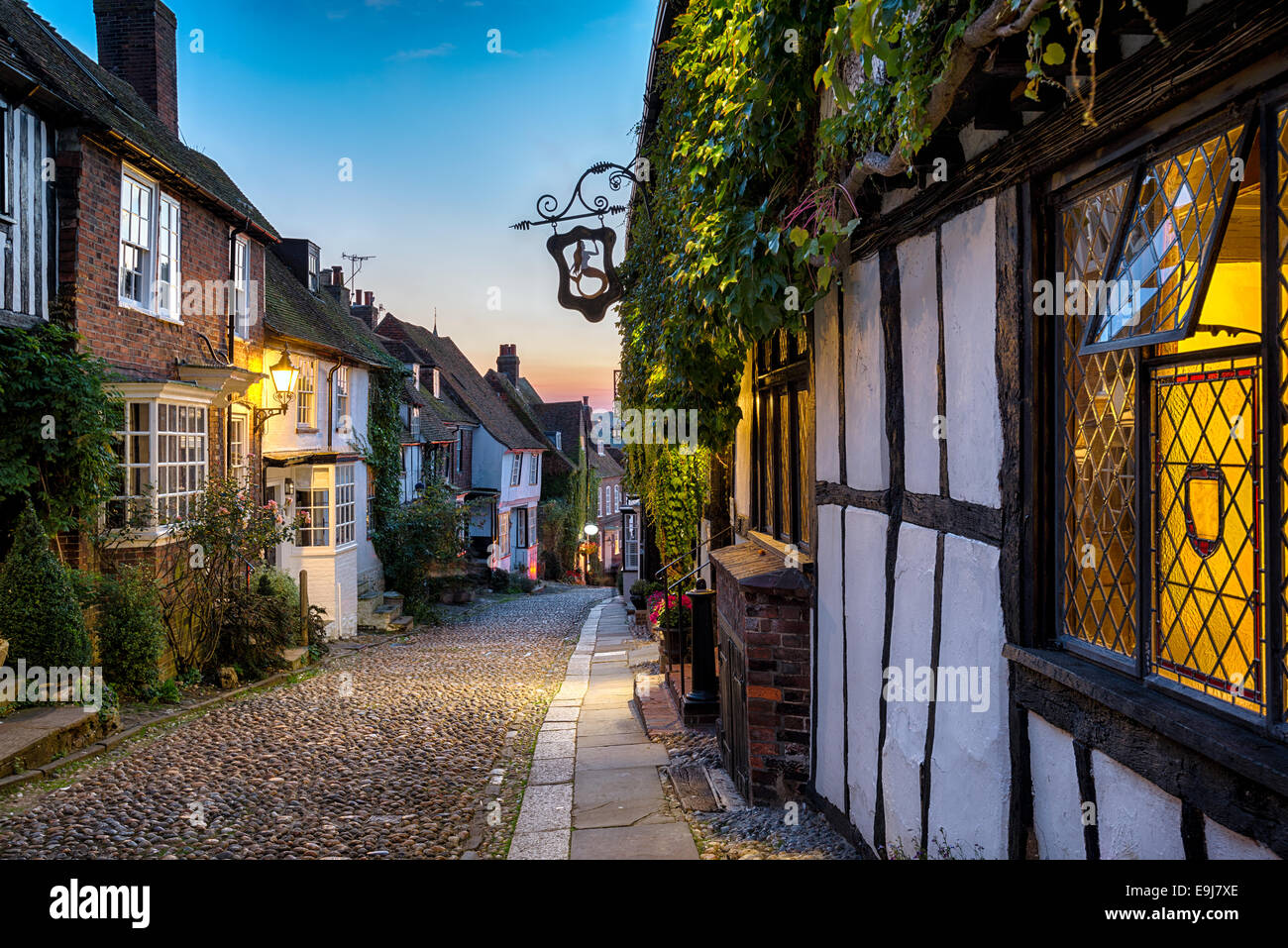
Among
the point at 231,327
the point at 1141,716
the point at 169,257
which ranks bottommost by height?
the point at 1141,716

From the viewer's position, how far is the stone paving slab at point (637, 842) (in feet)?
17.7

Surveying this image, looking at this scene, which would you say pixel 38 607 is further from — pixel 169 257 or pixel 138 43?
pixel 138 43

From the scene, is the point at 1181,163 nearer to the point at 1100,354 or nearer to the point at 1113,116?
the point at 1113,116

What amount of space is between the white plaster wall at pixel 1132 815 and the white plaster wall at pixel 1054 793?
13cm

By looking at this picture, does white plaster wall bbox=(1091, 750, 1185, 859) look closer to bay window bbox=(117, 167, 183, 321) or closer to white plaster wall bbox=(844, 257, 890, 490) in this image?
white plaster wall bbox=(844, 257, 890, 490)

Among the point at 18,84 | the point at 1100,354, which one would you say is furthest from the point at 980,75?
the point at 18,84

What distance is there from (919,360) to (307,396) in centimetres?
1567

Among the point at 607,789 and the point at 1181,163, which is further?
the point at 607,789

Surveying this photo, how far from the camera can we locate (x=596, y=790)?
268 inches

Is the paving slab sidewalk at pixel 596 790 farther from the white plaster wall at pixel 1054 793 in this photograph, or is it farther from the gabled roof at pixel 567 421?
the gabled roof at pixel 567 421

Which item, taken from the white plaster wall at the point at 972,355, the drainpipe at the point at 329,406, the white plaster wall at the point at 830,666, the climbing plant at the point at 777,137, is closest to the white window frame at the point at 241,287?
the drainpipe at the point at 329,406

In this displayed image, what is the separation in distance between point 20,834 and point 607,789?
3.83 m

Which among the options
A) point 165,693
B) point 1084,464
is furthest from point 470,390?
point 1084,464

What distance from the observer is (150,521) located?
34.3ft
